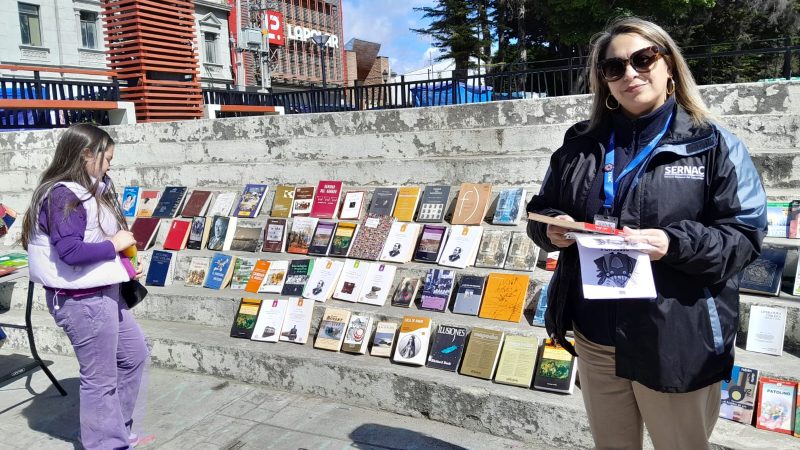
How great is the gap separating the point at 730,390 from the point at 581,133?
6.25 ft

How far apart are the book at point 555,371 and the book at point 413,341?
0.78m

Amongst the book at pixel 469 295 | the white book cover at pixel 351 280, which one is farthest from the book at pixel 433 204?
the book at pixel 469 295

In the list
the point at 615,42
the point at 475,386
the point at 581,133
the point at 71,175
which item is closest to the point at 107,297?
→ the point at 71,175

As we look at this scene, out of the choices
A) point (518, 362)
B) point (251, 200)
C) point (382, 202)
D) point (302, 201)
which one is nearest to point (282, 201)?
point (302, 201)

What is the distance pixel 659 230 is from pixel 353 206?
13.3 feet

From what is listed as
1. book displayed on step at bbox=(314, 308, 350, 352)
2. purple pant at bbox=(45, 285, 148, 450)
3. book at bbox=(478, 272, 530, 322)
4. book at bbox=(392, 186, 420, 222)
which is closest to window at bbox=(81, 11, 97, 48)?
book at bbox=(392, 186, 420, 222)

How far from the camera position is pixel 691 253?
5.35 ft

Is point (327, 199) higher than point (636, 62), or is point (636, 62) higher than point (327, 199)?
point (636, 62)

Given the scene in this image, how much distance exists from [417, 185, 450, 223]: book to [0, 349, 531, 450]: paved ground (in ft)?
6.05

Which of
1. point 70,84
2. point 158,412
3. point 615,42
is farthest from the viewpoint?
point 70,84

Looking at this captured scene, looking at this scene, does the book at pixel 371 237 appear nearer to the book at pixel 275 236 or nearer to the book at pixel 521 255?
the book at pixel 275 236

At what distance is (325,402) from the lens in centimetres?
398

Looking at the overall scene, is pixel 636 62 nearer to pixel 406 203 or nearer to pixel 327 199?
pixel 406 203

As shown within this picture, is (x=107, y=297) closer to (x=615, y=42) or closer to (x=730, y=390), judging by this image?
(x=615, y=42)
